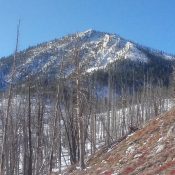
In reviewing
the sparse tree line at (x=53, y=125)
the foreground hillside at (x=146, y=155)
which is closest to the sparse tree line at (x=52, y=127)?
the sparse tree line at (x=53, y=125)

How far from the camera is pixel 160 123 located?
3844 centimetres

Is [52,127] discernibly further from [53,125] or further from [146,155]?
[146,155]

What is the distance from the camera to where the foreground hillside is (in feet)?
89.0

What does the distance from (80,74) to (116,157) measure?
7151 mm

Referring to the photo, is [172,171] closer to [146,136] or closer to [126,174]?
[126,174]

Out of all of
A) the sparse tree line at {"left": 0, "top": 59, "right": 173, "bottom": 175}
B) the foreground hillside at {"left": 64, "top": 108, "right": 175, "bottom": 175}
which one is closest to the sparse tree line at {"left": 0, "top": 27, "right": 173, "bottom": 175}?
the sparse tree line at {"left": 0, "top": 59, "right": 173, "bottom": 175}

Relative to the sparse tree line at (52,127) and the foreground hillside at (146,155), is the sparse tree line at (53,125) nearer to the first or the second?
the sparse tree line at (52,127)

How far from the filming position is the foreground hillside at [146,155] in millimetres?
27120

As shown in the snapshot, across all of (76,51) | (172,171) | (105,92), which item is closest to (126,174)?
(172,171)

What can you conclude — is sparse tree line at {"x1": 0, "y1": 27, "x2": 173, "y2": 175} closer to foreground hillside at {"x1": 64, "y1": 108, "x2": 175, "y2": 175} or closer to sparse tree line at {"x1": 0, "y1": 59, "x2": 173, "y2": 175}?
sparse tree line at {"x1": 0, "y1": 59, "x2": 173, "y2": 175}

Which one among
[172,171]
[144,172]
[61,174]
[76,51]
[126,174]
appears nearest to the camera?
[172,171]

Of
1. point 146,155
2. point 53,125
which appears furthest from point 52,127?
point 146,155

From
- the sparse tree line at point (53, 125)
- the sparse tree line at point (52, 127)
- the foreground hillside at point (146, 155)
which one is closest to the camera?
the foreground hillside at point (146, 155)

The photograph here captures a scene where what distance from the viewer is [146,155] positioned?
101 feet
